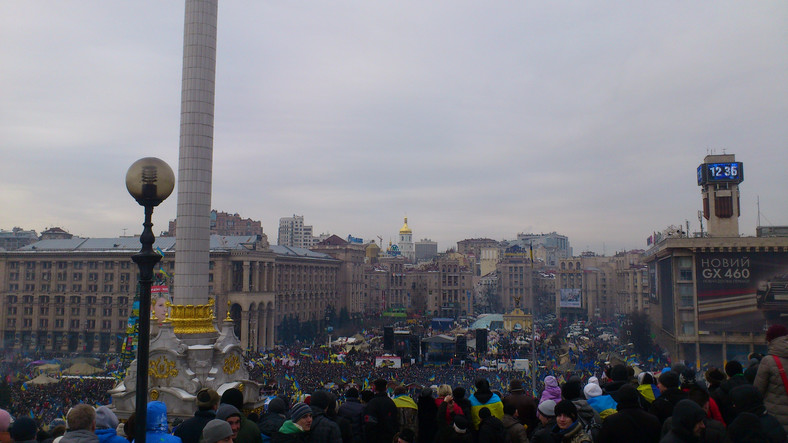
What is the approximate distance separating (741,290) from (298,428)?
5750 cm

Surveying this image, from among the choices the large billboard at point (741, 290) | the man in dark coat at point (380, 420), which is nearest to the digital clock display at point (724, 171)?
the large billboard at point (741, 290)

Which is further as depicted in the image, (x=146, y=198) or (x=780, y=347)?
(x=780, y=347)

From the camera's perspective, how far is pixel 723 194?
60.1 meters

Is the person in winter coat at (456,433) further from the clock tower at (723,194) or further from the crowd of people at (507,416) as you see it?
the clock tower at (723,194)

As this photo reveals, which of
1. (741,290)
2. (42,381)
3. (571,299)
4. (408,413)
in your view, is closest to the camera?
(408,413)

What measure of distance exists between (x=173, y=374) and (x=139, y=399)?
52.5 ft

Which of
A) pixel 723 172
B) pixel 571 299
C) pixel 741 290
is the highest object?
pixel 723 172

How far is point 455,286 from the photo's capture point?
395 feet

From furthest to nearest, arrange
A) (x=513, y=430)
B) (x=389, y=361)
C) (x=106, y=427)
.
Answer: (x=389, y=361) → (x=513, y=430) → (x=106, y=427)

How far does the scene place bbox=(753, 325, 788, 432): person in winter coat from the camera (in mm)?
7388

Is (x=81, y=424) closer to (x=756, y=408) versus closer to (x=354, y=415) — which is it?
(x=354, y=415)

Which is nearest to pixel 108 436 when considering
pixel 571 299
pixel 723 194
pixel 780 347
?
pixel 780 347

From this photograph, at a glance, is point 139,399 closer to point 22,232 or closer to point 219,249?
point 219,249

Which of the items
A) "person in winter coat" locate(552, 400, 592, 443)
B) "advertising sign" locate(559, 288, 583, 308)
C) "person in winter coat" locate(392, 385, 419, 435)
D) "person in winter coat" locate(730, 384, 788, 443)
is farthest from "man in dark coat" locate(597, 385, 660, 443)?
"advertising sign" locate(559, 288, 583, 308)
